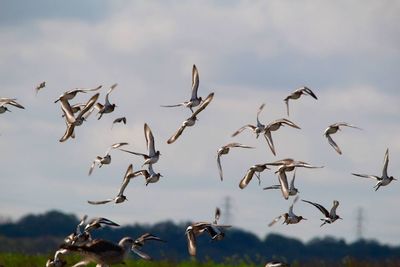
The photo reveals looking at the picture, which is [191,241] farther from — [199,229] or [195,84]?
[195,84]

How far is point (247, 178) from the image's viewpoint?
32.3m

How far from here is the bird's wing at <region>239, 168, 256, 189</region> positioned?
31859 mm

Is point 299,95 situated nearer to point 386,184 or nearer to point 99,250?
point 386,184

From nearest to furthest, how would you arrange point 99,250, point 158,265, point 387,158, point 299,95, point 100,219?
point 99,250
point 100,219
point 387,158
point 299,95
point 158,265

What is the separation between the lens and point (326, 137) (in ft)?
104

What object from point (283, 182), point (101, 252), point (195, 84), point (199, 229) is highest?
point (195, 84)

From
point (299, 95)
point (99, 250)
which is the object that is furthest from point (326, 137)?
point (99, 250)

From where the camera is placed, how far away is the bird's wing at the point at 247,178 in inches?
1254

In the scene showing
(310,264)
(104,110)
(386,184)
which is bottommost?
(310,264)

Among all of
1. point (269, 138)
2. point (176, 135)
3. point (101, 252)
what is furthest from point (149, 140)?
point (101, 252)

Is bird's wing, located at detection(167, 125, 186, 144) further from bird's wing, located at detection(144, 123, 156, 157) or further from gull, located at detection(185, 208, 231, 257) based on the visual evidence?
gull, located at detection(185, 208, 231, 257)

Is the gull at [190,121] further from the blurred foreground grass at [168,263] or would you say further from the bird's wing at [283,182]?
the blurred foreground grass at [168,263]

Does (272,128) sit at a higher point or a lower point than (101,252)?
higher

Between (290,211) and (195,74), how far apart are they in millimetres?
4748
